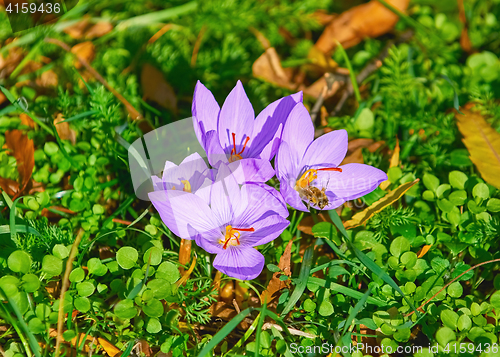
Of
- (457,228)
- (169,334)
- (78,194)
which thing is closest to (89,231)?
(78,194)

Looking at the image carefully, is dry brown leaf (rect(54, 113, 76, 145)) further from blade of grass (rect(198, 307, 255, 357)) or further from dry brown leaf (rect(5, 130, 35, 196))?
blade of grass (rect(198, 307, 255, 357))

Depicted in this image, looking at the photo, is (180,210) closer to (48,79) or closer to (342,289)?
(342,289)

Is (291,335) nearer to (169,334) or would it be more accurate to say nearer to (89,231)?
(169,334)

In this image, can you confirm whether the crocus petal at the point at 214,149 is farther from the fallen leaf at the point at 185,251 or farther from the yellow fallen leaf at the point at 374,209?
the yellow fallen leaf at the point at 374,209

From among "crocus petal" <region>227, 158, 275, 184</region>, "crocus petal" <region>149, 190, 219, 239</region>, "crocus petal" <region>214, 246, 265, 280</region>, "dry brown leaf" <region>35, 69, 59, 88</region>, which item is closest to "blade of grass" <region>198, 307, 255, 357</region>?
"crocus petal" <region>214, 246, 265, 280</region>

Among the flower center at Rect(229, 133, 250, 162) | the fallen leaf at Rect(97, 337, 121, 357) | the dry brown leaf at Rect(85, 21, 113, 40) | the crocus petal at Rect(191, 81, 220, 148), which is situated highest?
the dry brown leaf at Rect(85, 21, 113, 40)

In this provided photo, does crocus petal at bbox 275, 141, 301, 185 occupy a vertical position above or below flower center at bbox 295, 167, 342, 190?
above

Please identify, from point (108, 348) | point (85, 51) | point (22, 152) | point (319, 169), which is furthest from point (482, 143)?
point (85, 51)
